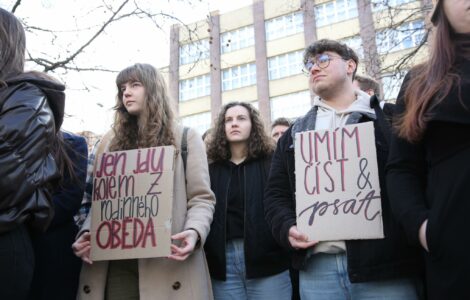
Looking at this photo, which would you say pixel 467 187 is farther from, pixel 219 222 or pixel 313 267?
pixel 219 222

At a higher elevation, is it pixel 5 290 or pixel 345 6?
pixel 345 6

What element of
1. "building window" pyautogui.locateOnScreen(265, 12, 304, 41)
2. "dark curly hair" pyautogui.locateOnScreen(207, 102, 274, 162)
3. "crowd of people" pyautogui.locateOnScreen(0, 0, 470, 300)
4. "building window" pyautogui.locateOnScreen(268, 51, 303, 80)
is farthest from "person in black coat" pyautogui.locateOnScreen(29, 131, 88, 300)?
"building window" pyautogui.locateOnScreen(265, 12, 304, 41)

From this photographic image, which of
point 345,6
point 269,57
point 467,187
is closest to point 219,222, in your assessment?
point 467,187

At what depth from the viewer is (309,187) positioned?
2.09m

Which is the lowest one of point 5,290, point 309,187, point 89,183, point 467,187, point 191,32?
point 5,290

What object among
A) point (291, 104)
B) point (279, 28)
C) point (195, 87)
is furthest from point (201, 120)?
point (279, 28)

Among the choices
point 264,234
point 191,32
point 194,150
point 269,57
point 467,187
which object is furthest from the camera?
point 269,57

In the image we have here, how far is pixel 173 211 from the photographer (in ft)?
7.80

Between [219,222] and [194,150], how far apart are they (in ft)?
1.95

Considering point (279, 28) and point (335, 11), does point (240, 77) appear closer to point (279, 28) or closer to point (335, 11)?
point (279, 28)

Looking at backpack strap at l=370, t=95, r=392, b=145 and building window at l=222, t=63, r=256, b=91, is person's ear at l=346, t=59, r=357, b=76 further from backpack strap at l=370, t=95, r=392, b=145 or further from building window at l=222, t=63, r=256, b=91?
building window at l=222, t=63, r=256, b=91

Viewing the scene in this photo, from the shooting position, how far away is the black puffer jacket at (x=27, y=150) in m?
1.43

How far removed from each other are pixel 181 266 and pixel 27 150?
1.12 metres

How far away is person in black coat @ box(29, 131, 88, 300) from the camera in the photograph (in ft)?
6.72
